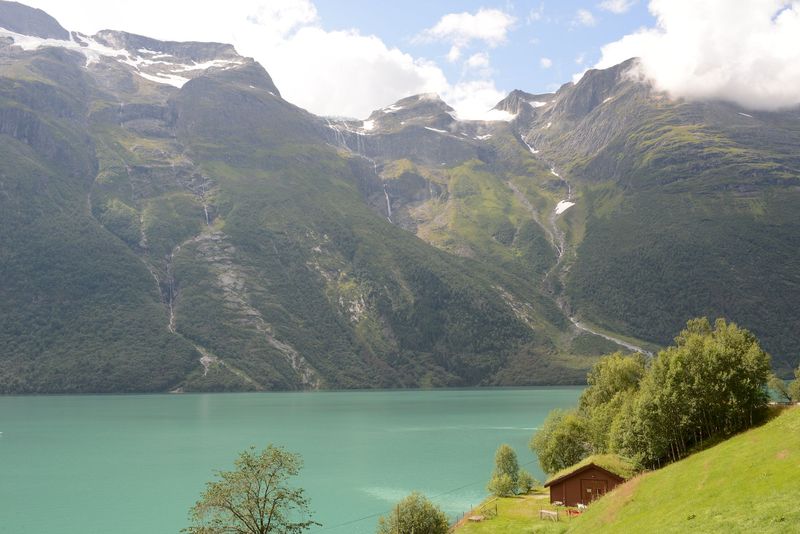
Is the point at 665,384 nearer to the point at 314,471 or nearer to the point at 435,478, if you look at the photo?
the point at 435,478

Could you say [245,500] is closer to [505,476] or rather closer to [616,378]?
[505,476]

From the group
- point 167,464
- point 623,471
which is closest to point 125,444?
point 167,464

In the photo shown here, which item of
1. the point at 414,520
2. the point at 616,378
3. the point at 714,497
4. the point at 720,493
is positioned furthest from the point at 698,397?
the point at 616,378

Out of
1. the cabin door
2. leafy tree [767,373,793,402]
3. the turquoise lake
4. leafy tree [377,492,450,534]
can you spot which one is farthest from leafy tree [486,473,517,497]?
leafy tree [767,373,793,402]

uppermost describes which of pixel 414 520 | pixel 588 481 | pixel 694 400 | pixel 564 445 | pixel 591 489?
pixel 694 400

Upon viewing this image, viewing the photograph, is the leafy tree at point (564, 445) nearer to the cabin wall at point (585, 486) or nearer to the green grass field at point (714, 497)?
the cabin wall at point (585, 486)

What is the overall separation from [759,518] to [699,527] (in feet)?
10.7

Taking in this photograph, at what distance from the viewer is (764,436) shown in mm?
46719

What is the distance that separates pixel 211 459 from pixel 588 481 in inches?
2730

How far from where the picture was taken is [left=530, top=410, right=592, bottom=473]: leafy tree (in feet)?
256

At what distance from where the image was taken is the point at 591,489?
58.2 m

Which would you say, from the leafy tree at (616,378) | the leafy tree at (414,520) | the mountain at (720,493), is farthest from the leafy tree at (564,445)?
the leafy tree at (414,520)

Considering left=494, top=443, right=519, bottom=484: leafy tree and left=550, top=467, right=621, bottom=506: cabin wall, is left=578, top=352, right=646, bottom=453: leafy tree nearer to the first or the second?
left=494, top=443, right=519, bottom=484: leafy tree

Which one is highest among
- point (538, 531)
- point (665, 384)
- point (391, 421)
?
point (391, 421)
